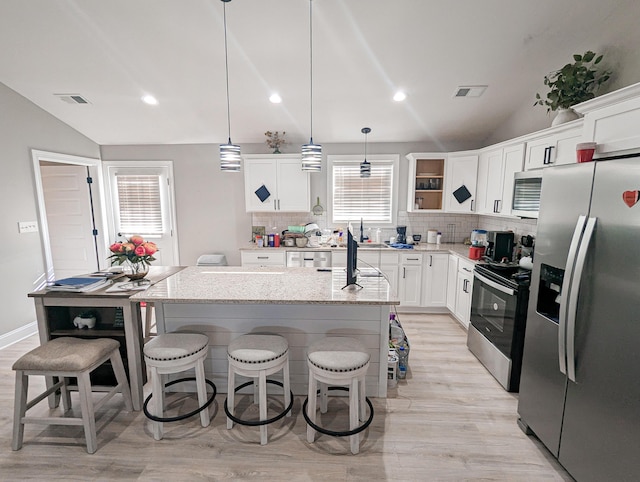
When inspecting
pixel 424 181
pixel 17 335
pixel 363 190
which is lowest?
pixel 17 335

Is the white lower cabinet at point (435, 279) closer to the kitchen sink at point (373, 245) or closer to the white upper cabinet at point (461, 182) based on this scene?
the kitchen sink at point (373, 245)

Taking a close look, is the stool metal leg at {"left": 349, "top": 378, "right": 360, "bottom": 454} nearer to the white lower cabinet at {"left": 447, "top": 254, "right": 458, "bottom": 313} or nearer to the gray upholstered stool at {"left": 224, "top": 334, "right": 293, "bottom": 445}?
the gray upholstered stool at {"left": 224, "top": 334, "right": 293, "bottom": 445}

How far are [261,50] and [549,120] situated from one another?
3.12 m

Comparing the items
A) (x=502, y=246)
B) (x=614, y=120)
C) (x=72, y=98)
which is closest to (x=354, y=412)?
(x=614, y=120)

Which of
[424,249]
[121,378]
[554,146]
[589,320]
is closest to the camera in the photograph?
[589,320]

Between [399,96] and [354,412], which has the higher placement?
[399,96]

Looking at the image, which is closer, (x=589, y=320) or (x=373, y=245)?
(x=589, y=320)

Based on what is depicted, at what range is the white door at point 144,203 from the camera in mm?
4902

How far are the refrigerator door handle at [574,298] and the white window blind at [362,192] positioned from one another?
326 cm

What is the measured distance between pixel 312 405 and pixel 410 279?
2.65 meters

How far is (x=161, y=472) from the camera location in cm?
185

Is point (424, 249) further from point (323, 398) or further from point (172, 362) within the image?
point (172, 362)

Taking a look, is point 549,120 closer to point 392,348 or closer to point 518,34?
point 518,34

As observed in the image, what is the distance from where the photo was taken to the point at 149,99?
3.70 m
